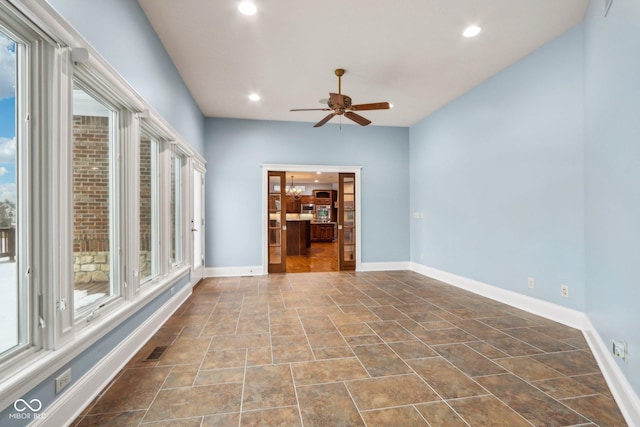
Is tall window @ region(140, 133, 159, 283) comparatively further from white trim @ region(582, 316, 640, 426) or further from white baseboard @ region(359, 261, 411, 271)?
white baseboard @ region(359, 261, 411, 271)

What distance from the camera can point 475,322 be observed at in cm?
317

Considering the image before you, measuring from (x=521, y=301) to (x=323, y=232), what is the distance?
9.23 meters

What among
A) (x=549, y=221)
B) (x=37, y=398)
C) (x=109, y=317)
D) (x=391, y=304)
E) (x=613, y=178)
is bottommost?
(x=391, y=304)

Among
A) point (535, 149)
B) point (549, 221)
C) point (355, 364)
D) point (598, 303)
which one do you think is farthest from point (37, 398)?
point (535, 149)

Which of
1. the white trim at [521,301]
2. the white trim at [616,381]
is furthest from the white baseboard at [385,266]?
the white trim at [616,381]

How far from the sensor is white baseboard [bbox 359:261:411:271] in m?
6.09

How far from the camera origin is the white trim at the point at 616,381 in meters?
1.63

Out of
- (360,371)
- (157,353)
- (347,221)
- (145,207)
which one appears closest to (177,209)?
(145,207)

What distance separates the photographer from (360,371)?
2.18m

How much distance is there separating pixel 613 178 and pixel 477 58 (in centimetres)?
222

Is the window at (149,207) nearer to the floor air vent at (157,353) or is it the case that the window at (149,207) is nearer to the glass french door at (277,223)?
the floor air vent at (157,353)

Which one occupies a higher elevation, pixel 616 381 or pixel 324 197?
pixel 324 197

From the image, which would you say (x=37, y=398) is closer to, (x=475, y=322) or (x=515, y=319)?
(x=475, y=322)

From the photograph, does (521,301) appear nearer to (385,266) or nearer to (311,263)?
(385,266)
